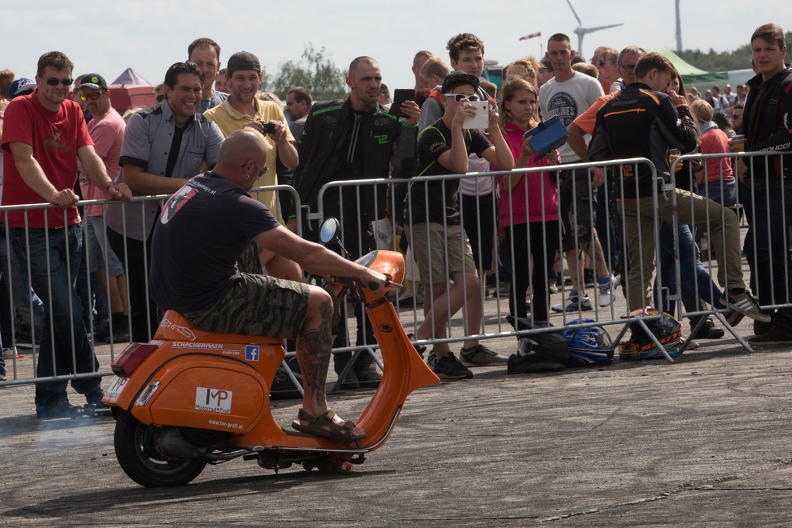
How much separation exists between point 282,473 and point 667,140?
453 cm

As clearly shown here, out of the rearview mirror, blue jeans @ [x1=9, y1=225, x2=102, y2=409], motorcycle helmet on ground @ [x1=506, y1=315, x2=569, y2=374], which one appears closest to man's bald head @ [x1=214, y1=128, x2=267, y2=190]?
the rearview mirror

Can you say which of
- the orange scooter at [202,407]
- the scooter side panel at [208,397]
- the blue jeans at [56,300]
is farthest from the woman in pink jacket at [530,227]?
the scooter side panel at [208,397]

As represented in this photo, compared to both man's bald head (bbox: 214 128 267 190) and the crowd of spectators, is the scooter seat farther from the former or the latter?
the crowd of spectators

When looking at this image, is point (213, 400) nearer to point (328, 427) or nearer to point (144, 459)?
point (144, 459)

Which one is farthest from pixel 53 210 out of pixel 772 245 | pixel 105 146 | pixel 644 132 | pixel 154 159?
pixel 772 245

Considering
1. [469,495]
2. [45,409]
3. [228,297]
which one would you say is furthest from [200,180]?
[45,409]

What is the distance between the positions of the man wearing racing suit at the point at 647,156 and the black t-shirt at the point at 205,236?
4.20 m

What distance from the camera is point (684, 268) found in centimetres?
1038

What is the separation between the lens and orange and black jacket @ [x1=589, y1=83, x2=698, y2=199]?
9.82 metres

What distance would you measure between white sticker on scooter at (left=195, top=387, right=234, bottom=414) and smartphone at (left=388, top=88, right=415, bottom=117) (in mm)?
3770

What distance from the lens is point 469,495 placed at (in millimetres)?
5676

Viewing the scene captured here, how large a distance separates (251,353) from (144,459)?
2.22 feet

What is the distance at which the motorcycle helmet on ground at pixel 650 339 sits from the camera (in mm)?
9766

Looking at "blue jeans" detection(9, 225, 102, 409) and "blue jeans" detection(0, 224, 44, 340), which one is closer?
"blue jeans" detection(9, 225, 102, 409)
